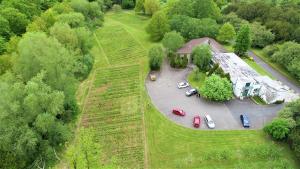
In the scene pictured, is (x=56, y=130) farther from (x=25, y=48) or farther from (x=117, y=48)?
(x=117, y=48)

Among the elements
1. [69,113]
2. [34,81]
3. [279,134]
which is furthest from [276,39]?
[34,81]

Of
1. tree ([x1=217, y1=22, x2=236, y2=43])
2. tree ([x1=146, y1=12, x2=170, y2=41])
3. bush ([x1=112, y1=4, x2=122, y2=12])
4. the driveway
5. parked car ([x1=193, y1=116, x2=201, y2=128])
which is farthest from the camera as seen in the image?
bush ([x1=112, y1=4, x2=122, y2=12])

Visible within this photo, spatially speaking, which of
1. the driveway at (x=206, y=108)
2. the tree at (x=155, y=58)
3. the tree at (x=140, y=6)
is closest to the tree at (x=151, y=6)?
the tree at (x=140, y=6)

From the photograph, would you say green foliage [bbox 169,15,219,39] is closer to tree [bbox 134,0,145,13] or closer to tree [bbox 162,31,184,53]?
tree [bbox 162,31,184,53]

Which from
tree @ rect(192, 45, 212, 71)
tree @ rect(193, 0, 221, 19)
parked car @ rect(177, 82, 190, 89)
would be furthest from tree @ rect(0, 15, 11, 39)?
tree @ rect(193, 0, 221, 19)

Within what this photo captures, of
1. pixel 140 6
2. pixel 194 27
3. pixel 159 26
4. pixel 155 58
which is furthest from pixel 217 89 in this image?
pixel 140 6

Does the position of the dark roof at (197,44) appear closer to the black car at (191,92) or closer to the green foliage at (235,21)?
the green foliage at (235,21)
